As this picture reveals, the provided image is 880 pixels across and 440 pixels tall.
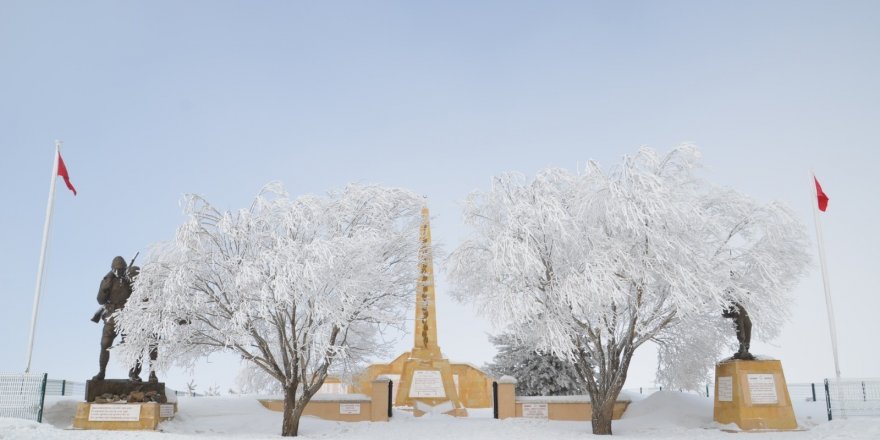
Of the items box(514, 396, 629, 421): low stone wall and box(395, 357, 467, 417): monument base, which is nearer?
box(514, 396, 629, 421): low stone wall

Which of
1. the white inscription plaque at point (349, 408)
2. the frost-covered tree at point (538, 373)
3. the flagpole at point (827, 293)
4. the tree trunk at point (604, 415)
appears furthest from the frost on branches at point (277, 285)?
the flagpole at point (827, 293)

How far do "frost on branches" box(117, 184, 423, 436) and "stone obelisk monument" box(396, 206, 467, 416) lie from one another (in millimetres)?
4672

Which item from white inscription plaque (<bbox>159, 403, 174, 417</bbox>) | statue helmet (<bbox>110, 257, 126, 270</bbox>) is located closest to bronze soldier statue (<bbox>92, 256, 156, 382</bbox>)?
statue helmet (<bbox>110, 257, 126, 270</bbox>)

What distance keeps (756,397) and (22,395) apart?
2042cm

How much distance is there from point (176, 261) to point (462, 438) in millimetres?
9119

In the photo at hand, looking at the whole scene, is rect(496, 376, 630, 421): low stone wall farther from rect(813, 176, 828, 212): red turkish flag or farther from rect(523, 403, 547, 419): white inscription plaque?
rect(813, 176, 828, 212): red turkish flag

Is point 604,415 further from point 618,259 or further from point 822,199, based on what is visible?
point 822,199

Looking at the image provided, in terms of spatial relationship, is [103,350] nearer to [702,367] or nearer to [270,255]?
[270,255]

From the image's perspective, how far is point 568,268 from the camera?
720 inches

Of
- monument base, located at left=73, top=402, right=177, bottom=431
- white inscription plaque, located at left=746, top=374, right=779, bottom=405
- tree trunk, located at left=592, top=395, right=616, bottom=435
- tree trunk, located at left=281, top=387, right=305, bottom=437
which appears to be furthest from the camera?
white inscription plaque, located at left=746, top=374, right=779, bottom=405

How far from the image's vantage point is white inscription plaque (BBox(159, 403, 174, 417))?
19000 millimetres

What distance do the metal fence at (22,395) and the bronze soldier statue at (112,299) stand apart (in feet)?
5.24

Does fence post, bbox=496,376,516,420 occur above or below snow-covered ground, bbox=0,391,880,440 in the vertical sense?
above

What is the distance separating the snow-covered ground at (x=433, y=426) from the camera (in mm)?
17109
